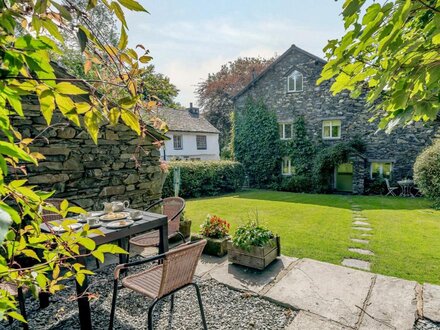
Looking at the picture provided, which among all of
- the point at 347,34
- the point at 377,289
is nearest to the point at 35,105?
the point at 347,34

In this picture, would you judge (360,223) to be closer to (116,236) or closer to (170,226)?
(170,226)

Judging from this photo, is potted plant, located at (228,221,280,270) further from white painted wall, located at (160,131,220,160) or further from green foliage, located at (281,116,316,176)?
white painted wall, located at (160,131,220,160)

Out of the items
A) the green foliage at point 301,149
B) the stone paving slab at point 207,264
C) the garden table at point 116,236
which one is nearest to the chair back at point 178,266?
the garden table at point 116,236

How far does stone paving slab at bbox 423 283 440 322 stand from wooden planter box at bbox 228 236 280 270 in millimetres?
1733

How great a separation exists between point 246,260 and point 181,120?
19.3 meters

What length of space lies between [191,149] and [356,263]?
1849 cm

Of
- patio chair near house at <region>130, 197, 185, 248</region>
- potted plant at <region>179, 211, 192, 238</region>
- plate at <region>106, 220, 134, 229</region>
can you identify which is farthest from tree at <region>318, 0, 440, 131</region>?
potted plant at <region>179, 211, 192, 238</region>

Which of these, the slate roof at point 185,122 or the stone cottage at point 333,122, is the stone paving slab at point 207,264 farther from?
the slate roof at point 185,122

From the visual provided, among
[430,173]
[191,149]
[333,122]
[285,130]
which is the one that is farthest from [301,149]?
[191,149]

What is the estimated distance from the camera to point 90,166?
4.22 m

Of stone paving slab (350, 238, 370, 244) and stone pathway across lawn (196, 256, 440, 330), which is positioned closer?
stone pathway across lawn (196, 256, 440, 330)

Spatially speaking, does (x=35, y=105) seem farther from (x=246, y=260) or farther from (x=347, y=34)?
(x=347, y=34)

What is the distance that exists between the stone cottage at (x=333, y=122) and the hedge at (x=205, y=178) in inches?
136

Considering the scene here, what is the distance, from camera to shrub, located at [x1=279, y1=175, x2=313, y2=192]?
561 inches
